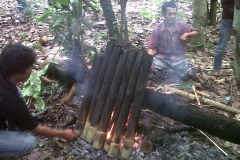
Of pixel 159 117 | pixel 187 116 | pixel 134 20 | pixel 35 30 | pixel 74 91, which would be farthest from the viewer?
pixel 134 20

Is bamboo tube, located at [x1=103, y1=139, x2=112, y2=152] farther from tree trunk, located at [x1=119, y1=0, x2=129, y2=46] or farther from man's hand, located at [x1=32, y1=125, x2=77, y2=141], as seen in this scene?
tree trunk, located at [x1=119, y1=0, x2=129, y2=46]

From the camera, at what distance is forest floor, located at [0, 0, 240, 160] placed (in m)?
3.88

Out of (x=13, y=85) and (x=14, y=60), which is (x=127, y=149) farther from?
(x=14, y=60)

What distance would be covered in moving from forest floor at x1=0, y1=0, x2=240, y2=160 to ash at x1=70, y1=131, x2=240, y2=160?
52 millimetres

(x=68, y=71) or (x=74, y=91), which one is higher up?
(x=68, y=71)

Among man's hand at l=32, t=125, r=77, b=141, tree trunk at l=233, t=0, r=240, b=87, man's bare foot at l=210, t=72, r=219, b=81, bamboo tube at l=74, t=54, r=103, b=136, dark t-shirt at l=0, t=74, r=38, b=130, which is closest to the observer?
dark t-shirt at l=0, t=74, r=38, b=130

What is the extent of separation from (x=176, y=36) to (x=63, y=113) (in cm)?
247

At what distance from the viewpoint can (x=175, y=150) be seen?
3.48m

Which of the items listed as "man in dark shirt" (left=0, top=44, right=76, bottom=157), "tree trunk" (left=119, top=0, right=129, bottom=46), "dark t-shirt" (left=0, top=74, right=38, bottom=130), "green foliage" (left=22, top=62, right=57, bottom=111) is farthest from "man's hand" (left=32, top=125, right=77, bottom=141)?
"tree trunk" (left=119, top=0, right=129, bottom=46)

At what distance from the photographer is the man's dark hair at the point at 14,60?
272cm

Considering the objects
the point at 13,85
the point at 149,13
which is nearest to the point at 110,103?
the point at 13,85

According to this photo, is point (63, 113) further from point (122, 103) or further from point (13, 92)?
point (13, 92)

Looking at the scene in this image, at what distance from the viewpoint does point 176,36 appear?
4.84 metres

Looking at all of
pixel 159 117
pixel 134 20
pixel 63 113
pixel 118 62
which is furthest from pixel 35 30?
pixel 159 117
